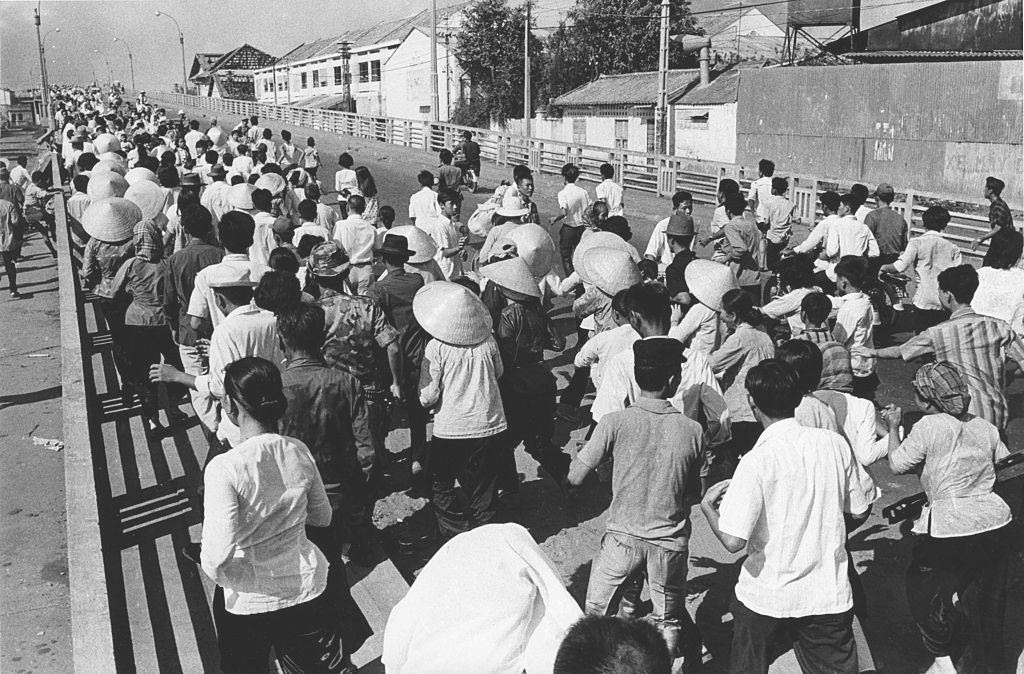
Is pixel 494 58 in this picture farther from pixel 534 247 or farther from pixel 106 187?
pixel 534 247

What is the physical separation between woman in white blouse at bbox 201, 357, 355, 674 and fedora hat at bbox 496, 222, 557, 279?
168 inches

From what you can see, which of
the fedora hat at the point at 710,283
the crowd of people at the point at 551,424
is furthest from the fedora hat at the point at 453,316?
the fedora hat at the point at 710,283

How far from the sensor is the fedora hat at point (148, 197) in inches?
374

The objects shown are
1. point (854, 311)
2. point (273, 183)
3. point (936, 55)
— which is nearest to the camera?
point (854, 311)

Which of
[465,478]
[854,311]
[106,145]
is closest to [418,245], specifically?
[465,478]

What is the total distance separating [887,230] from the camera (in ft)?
33.9

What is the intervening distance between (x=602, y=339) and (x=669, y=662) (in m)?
3.54

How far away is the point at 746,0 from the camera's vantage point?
180 feet

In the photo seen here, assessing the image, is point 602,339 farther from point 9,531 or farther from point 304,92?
point 304,92

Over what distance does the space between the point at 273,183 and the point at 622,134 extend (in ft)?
103

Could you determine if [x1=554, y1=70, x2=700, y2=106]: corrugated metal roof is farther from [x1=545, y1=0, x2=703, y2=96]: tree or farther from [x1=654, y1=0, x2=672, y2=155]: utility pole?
[x1=654, y1=0, x2=672, y2=155]: utility pole

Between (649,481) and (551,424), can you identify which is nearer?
(649,481)

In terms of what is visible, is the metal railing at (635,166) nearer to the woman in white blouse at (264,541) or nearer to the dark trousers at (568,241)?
the dark trousers at (568,241)

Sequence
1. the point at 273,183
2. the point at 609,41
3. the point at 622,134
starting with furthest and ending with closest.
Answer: the point at 609,41
the point at 622,134
the point at 273,183
